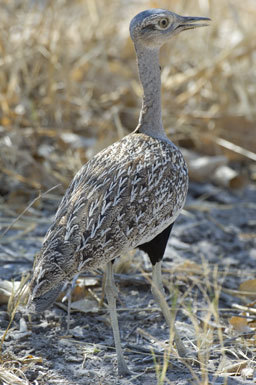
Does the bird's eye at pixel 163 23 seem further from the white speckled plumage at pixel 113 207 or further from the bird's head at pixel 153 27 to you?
the white speckled plumage at pixel 113 207

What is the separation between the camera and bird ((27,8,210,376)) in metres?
2.95

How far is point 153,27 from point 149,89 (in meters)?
0.35

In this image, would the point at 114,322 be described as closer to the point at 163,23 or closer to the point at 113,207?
the point at 113,207

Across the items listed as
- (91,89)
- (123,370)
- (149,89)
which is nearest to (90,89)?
(91,89)

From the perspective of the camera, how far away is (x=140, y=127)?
3.74m

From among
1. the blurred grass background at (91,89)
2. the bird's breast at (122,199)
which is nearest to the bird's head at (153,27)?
the bird's breast at (122,199)

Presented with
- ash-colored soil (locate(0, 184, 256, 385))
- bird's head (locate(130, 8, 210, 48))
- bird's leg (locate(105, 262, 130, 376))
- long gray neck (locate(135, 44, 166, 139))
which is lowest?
ash-colored soil (locate(0, 184, 256, 385))

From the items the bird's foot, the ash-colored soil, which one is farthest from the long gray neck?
the bird's foot

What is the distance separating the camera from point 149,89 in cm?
374

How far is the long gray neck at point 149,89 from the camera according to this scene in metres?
3.71

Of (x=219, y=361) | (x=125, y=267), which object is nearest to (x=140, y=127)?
(x=125, y=267)

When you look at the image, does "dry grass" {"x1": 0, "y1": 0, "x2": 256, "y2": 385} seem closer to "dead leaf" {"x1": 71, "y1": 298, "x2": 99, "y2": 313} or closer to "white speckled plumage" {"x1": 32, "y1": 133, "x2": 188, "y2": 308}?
"dead leaf" {"x1": 71, "y1": 298, "x2": 99, "y2": 313}

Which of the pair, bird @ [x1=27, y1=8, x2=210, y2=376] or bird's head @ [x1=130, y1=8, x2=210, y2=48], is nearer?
bird @ [x1=27, y1=8, x2=210, y2=376]

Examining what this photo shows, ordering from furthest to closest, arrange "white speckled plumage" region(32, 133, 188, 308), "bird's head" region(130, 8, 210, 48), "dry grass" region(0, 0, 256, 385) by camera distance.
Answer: "dry grass" region(0, 0, 256, 385)
"bird's head" region(130, 8, 210, 48)
"white speckled plumage" region(32, 133, 188, 308)
